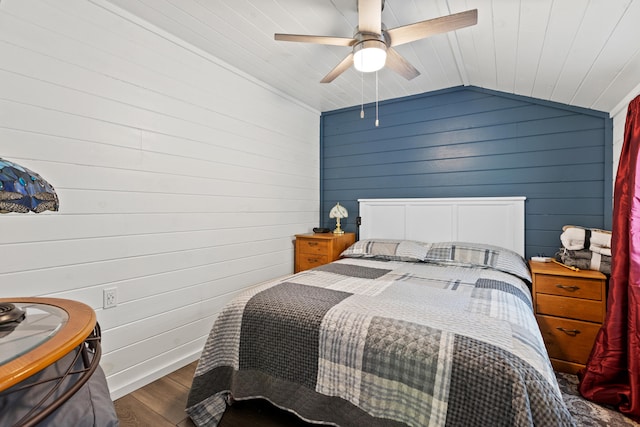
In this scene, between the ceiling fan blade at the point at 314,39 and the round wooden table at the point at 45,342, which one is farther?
the ceiling fan blade at the point at 314,39

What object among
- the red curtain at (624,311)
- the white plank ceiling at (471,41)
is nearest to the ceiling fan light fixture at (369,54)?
the white plank ceiling at (471,41)

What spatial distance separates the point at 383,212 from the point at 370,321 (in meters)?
2.30

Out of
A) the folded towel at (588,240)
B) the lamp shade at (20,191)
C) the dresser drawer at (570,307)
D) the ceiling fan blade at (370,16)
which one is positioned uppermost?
the ceiling fan blade at (370,16)

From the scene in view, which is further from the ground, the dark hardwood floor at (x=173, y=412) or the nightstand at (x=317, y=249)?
the nightstand at (x=317, y=249)

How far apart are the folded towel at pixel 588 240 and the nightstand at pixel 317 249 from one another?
2.02 meters

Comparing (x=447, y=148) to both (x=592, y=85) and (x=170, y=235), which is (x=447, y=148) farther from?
(x=170, y=235)

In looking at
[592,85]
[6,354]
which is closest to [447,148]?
[592,85]

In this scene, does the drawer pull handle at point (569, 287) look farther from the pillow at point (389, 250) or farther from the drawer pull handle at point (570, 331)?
the pillow at point (389, 250)

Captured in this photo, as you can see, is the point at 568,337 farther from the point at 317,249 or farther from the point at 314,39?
the point at 314,39

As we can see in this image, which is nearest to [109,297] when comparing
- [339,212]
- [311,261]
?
[311,261]

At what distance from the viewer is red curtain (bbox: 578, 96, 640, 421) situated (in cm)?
174

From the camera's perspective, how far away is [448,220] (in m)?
3.24

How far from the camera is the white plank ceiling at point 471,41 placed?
1657 millimetres

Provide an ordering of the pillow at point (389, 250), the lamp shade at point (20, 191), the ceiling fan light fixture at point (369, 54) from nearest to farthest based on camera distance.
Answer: the lamp shade at point (20, 191)
the ceiling fan light fixture at point (369, 54)
the pillow at point (389, 250)
